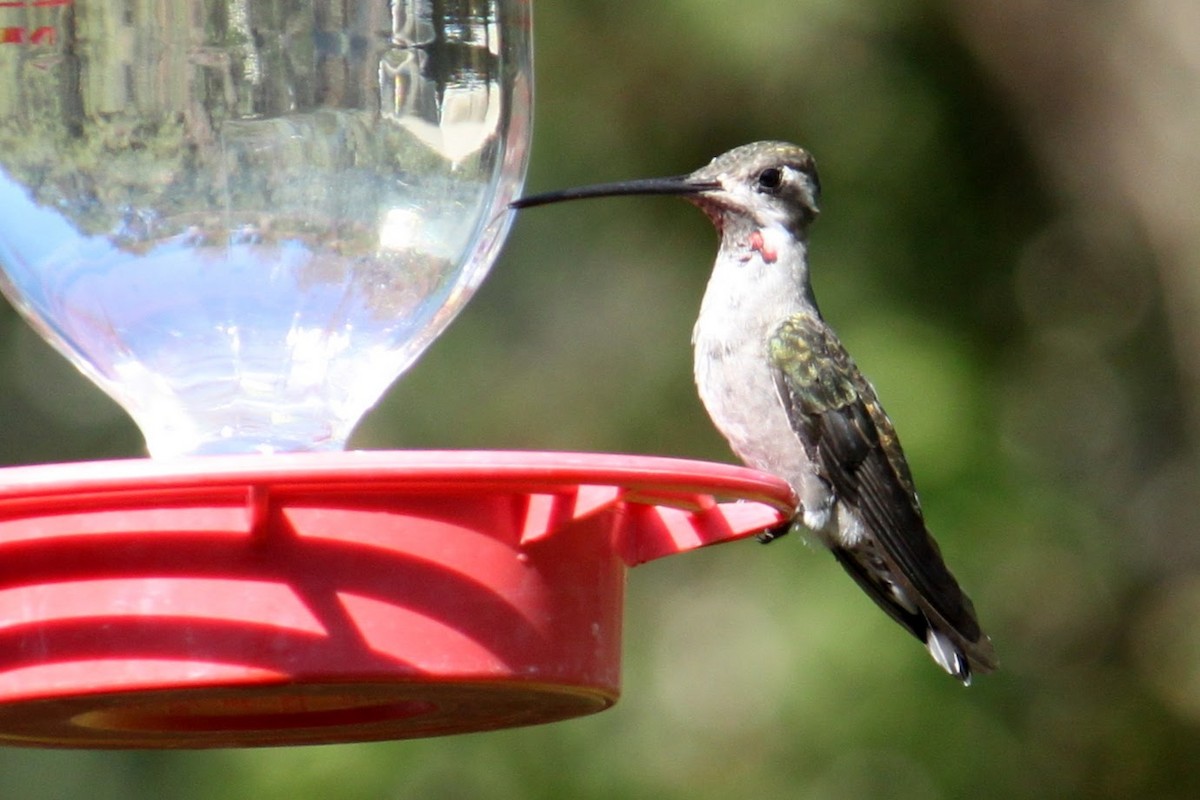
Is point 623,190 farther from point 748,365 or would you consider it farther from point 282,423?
point 282,423

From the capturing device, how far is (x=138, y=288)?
288cm

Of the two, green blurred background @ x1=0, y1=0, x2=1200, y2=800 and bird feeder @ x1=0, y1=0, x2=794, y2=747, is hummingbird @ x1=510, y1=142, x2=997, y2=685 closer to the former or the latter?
green blurred background @ x1=0, y1=0, x2=1200, y2=800

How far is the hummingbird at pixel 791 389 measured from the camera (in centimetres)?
455

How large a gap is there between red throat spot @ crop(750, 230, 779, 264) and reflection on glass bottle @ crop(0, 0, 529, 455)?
1711mm

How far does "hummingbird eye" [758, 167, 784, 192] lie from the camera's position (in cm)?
468

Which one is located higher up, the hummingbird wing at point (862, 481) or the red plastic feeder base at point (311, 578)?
the hummingbird wing at point (862, 481)

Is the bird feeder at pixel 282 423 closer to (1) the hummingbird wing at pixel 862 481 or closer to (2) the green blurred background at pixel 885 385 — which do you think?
(1) the hummingbird wing at pixel 862 481

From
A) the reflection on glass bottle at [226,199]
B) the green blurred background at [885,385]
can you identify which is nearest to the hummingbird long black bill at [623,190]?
the reflection on glass bottle at [226,199]

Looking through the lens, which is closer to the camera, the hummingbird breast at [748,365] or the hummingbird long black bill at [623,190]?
the hummingbird long black bill at [623,190]

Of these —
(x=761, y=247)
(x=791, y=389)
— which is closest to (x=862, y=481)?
(x=791, y=389)

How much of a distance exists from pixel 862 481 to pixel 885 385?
138cm

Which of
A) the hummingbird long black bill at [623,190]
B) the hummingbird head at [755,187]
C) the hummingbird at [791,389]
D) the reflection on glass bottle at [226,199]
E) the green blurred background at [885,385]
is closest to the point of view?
the reflection on glass bottle at [226,199]

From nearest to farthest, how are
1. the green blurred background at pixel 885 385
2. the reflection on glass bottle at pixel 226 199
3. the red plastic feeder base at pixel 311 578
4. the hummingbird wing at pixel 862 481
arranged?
the red plastic feeder base at pixel 311 578 < the reflection on glass bottle at pixel 226 199 < the hummingbird wing at pixel 862 481 < the green blurred background at pixel 885 385

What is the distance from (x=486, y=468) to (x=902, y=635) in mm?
3865
